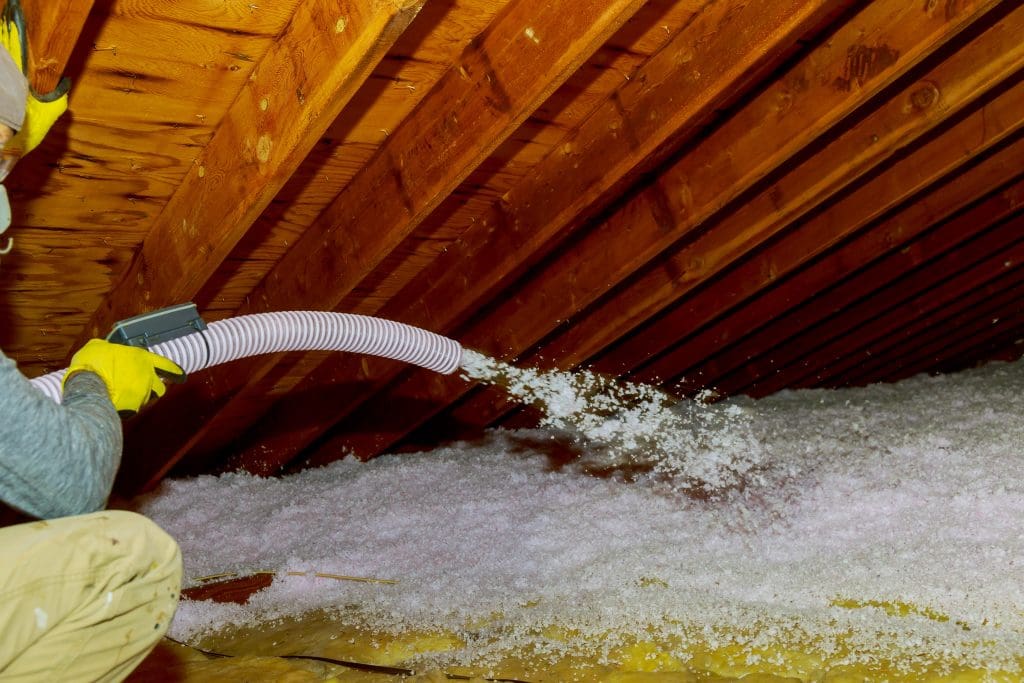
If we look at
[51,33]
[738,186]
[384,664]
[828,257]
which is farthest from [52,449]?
[828,257]

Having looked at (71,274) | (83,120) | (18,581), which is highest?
(83,120)

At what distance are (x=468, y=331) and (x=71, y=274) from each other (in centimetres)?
118

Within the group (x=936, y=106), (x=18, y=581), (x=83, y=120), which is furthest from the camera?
(x=936, y=106)

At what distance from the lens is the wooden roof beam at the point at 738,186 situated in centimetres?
183

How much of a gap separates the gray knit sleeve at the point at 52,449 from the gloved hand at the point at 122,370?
0.52ft

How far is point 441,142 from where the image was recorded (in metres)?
1.82

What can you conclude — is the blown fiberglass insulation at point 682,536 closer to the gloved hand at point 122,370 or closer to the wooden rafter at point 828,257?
the wooden rafter at point 828,257

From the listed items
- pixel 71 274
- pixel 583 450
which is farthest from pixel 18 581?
pixel 583 450

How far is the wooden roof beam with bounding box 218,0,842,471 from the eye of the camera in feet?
5.62

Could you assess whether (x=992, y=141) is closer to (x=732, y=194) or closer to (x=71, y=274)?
(x=732, y=194)

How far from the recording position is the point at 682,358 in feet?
11.4

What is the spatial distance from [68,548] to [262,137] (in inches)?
31.8

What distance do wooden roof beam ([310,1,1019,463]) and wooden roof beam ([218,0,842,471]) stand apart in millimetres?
87

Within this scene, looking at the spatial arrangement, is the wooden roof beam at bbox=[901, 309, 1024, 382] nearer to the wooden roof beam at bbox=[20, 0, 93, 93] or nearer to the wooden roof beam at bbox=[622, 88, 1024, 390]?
the wooden roof beam at bbox=[622, 88, 1024, 390]
